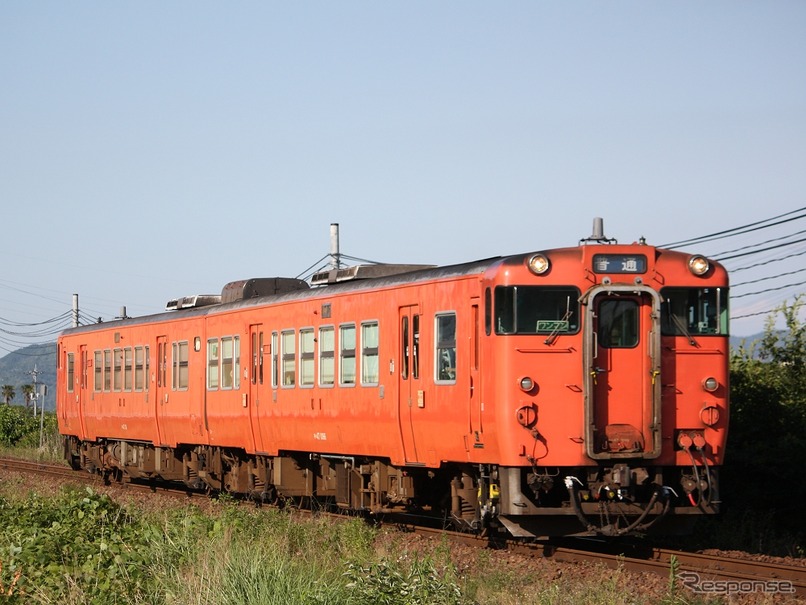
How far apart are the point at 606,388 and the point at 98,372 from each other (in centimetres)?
1653

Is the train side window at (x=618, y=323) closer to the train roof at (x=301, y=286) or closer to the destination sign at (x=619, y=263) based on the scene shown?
the destination sign at (x=619, y=263)

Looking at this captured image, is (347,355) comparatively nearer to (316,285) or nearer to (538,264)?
(316,285)

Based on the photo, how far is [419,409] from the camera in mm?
15000

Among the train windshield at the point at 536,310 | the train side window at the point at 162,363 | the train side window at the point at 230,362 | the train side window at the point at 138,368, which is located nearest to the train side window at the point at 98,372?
the train side window at the point at 138,368

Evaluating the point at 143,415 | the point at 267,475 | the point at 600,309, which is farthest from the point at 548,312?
the point at 143,415

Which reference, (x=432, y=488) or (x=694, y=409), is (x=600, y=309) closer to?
(x=694, y=409)

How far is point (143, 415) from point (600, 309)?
43.4 feet

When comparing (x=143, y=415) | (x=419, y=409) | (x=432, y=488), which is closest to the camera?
(x=419, y=409)

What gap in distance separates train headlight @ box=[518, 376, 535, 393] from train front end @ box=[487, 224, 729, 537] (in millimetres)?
14

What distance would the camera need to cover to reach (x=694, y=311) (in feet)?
44.6

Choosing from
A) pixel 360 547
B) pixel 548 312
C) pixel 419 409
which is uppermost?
pixel 548 312

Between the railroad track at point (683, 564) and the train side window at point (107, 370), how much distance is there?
12.6 meters

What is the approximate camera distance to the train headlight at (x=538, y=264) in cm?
1318

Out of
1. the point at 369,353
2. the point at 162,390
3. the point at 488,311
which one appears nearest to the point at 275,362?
the point at 369,353
